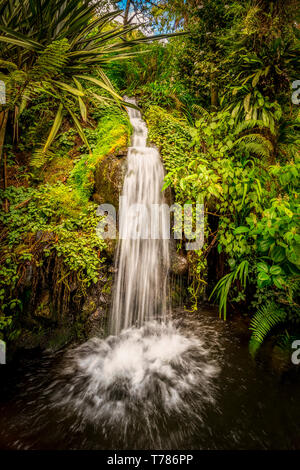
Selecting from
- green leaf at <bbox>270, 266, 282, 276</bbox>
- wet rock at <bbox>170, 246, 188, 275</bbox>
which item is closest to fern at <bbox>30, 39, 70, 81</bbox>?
wet rock at <bbox>170, 246, 188, 275</bbox>

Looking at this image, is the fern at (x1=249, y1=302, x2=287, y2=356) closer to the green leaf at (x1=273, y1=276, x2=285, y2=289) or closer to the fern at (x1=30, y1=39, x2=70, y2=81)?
the green leaf at (x1=273, y1=276, x2=285, y2=289)

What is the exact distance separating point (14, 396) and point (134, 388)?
115 centimetres

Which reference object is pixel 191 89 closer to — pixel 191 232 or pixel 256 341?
pixel 191 232

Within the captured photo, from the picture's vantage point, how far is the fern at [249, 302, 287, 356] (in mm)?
2631

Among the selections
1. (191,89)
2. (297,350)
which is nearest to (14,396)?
(297,350)

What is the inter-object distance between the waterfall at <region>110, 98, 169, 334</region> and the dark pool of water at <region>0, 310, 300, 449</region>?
3.25 ft

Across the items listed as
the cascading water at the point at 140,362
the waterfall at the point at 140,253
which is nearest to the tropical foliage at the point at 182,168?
the waterfall at the point at 140,253

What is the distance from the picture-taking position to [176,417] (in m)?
1.93

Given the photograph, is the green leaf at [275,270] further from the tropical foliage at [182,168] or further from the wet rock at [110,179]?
the wet rock at [110,179]

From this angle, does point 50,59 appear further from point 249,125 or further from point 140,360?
point 140,360

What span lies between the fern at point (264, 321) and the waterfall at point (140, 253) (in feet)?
4.09

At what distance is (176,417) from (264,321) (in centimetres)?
152

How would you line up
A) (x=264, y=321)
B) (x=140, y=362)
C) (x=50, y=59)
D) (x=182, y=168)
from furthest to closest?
(x=182, y=168) → (x=264, y=321) → (x=140, y=362) → (x=50, y=59)

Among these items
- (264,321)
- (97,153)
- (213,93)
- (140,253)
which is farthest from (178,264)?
(213,93)
